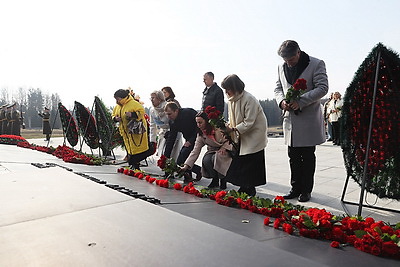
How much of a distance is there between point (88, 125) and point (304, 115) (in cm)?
681

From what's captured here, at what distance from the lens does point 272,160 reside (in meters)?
7.93

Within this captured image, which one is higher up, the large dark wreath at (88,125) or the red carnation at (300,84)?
the red carnation at (300,84)

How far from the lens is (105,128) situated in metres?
8.27

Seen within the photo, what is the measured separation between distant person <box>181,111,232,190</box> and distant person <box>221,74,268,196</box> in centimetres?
29

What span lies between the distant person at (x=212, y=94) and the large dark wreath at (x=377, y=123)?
2805 mm

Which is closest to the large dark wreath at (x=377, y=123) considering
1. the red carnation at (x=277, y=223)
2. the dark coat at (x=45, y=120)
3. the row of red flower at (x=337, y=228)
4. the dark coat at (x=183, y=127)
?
the row of red flower at (x=337, y=228)

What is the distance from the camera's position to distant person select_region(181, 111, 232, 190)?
404 centimetres

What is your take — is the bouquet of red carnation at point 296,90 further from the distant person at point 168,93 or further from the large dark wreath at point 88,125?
the large dark wreath at point 88,125

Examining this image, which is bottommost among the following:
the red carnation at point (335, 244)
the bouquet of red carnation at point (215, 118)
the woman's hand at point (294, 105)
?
the red carnation at point (335, 244)

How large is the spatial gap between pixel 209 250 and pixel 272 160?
6862mm

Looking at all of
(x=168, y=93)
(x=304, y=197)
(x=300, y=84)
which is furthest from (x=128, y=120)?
(x=300, y=84)

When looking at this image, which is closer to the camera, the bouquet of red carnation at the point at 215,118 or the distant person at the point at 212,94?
the bouquet of red carnation at the point at 215,118

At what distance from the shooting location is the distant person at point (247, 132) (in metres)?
3.65

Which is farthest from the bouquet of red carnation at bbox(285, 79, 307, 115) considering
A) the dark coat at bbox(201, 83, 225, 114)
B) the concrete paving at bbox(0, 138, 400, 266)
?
the dark coat at bbox(201, 83, 225, 114)
